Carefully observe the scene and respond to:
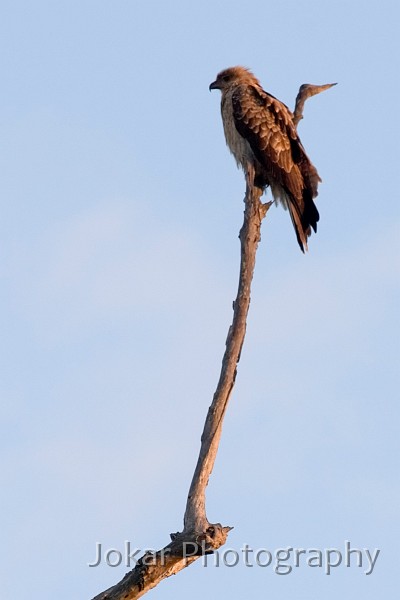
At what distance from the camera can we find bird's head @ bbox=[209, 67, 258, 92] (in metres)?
13.2

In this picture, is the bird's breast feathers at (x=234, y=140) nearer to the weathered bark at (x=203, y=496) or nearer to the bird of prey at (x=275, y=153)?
the bird of prey at (x=275, y=153)

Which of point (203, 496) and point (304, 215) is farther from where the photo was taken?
point (304, 215)

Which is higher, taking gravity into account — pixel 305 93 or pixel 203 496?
pixel 305 93

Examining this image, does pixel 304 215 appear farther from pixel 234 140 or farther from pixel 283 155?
pixel 234 140

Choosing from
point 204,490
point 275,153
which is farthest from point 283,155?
point 204,490

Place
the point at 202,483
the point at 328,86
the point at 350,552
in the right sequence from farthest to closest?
the point at 328,86
the point at 350,552
the point at 202,483

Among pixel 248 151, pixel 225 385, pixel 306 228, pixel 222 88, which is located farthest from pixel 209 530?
pixel 222 88

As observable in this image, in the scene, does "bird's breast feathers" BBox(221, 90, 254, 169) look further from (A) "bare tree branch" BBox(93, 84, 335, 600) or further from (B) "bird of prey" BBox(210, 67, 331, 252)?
(A) "bare tree branch" BBox(93, 84, 335, 600)

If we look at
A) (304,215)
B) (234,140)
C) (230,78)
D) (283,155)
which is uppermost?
(230,78)

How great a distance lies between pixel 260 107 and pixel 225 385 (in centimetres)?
459

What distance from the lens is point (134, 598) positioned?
797 cm

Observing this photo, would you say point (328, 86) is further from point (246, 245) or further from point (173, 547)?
point (173, 547)

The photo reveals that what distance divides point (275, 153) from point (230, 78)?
166 centimetres

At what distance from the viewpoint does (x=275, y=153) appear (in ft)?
39.5
